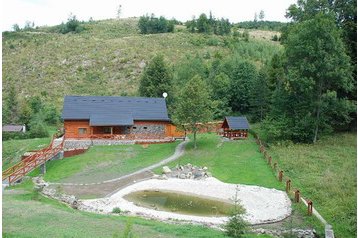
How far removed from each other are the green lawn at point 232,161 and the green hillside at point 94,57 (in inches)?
1297

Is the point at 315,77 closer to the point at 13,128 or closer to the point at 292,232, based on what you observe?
the point at 292,232

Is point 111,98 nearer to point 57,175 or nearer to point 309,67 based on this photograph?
point 57,175

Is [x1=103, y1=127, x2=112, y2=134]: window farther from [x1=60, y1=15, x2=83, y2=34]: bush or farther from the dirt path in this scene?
[x1=60, y1=15, x2=83, y2=34]: bush

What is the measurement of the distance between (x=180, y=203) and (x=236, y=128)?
667 inches

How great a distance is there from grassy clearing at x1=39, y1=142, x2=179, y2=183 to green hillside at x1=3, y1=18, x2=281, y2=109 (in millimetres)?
30813

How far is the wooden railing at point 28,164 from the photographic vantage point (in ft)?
97.7

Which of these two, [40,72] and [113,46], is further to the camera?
[113,46]

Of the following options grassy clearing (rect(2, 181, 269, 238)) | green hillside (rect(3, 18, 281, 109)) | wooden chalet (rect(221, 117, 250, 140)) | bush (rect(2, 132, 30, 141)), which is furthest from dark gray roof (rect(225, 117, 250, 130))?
green hillside (rect(3, 18, 281, 109))

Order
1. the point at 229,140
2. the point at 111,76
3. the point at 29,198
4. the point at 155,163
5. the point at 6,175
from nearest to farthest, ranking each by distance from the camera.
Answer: the point at 29,198 < the point at 6,175 < the point at 155,163 < the point at 229,140 < the point at 111,76

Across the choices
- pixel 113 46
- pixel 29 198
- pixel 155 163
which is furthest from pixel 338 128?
pixel 113 46

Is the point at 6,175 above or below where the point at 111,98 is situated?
below

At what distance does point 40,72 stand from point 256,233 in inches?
2731

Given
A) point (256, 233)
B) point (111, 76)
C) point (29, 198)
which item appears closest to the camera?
point (256, 233)

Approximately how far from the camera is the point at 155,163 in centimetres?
3422
